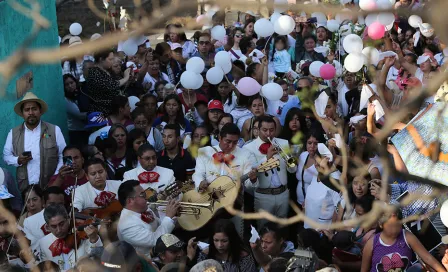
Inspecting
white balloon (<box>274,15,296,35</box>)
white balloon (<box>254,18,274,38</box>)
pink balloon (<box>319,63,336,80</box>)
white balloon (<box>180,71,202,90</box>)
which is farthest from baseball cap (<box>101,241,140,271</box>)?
white balloon (<box>254,18,274,38</box>)

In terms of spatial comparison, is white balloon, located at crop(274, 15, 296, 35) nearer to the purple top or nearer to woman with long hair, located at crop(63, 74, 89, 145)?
woman with long hair, located at crop(63, 74, 89, 145)

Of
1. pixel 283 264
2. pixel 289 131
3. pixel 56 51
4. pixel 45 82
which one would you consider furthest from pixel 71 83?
pixel 56 51

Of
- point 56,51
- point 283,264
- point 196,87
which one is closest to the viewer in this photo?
point 56,51

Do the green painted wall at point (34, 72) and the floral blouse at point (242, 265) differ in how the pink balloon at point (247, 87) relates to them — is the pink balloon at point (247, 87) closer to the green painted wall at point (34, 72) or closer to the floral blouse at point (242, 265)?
the green painted wall at point (34, 72)

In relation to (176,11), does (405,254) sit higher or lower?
lower

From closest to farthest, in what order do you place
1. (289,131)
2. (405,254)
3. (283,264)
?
(283,264)
(405,254)
(289,131)

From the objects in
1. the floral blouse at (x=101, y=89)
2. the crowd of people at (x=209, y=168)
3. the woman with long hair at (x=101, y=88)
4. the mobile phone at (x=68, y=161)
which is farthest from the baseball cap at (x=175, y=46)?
the mobile phone at (x=68, y=161)

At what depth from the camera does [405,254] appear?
Result: 16.7ft

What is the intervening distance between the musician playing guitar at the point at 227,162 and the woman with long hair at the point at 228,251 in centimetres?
107

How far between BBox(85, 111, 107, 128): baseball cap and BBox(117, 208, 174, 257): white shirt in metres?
2.55

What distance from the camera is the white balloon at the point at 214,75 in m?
8.55

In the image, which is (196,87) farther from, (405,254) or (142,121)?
(405,254)

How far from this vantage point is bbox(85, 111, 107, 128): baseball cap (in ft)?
26.4

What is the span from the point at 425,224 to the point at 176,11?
4.22m
